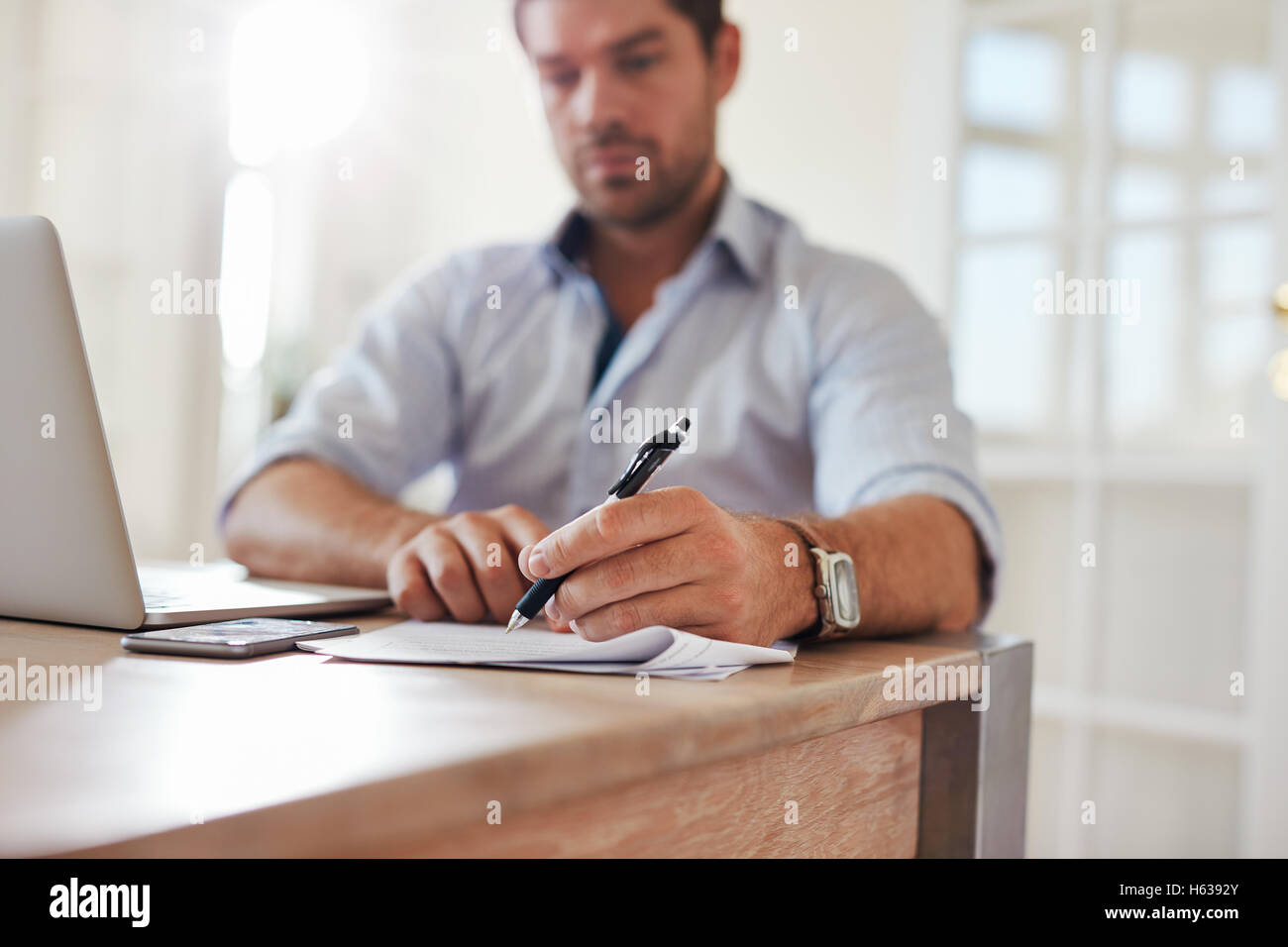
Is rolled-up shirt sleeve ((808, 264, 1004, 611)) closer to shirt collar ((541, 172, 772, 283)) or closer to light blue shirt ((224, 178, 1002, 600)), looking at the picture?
light blue shirt ((224, 178, 1002, 600))

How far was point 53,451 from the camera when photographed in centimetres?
60

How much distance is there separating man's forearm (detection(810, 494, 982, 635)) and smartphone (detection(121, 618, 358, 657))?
1.25 feet

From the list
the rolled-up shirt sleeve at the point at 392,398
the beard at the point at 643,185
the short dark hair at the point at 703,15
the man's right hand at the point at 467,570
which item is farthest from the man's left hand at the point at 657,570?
the short dark hair at the point at 703,15

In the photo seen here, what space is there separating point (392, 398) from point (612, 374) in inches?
12.4

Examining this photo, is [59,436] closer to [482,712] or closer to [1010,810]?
[482,712]

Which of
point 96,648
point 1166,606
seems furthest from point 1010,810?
point 1166,606

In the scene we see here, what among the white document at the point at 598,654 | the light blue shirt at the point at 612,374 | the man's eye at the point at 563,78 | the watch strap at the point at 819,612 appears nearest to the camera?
the white document at the point at 598,654

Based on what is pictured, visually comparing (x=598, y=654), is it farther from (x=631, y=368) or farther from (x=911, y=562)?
(x=631, y=368)

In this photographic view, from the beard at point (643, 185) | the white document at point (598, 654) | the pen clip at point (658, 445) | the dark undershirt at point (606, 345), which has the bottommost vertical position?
the white document at point (598, 654)

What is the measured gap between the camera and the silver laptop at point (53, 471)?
23.0 inches

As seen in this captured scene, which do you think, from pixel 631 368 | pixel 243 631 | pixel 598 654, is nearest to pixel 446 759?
pixel 598 654

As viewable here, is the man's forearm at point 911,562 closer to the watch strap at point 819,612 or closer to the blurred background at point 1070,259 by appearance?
the watch strap at point 819,612

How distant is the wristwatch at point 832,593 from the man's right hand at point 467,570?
21cm

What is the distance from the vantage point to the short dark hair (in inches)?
55.8
